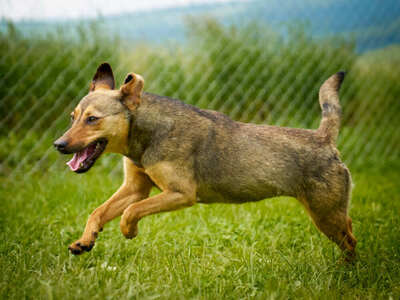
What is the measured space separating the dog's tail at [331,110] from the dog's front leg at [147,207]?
4.50 feet

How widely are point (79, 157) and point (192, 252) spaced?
4.13ft

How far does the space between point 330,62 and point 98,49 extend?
159 inches

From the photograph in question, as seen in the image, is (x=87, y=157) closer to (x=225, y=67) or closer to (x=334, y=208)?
(x=334, y=208)

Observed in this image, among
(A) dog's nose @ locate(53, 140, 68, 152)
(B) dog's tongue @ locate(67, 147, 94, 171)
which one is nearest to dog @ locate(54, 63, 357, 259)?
(B) dog's tongue @ locate(67, 147, 94, 171)

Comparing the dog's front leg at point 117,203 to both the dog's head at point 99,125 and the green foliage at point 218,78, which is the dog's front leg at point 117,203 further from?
the green foliage at point 218,78

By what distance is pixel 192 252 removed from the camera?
3.82 meters

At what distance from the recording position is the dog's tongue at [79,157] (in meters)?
3.18

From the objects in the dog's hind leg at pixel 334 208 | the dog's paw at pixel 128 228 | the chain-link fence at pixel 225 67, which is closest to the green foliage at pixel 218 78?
the chain-link fence at pixel 225 67

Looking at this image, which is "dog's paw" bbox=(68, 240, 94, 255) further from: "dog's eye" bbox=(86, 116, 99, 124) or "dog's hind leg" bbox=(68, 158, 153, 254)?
"dog's eye" bbox=(86, 116, 99, 124)

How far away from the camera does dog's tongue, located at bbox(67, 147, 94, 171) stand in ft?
10.4

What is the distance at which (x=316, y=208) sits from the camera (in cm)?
368

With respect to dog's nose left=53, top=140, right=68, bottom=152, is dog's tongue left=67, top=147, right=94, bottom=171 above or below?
below

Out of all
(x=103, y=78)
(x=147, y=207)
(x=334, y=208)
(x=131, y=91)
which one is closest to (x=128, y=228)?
(x=147, y=207)

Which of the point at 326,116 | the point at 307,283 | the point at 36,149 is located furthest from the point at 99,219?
the point at 36,149
